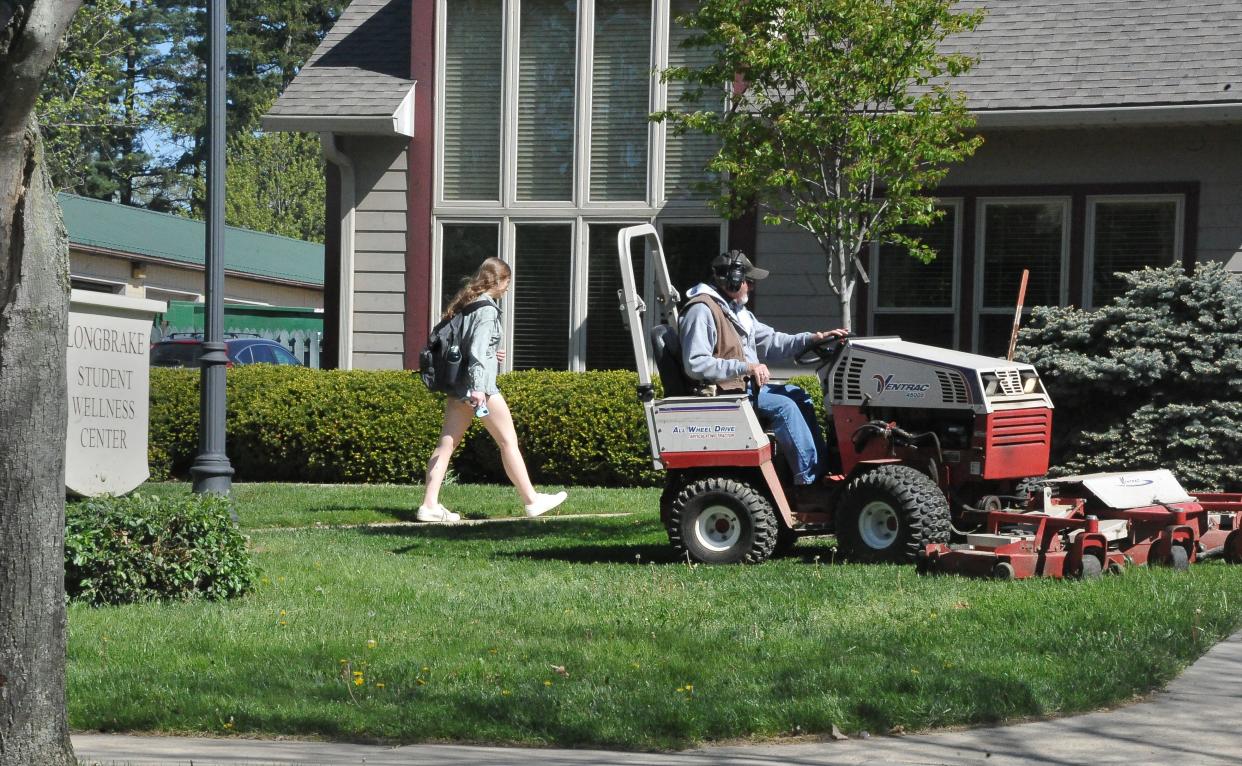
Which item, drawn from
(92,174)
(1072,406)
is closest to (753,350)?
(1072,406)

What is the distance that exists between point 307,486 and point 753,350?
20.2 ft

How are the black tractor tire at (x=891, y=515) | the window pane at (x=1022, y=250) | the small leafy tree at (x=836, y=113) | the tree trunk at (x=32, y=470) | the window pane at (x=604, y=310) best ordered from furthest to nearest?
the window pane at (x=604, y=310) < the window pane at (x=1022, y=250) < the small leafy tree at (x=836, y=113) < the black tractor tire at (x=891, y=515) < the tree trunk at (x=32, y=470)

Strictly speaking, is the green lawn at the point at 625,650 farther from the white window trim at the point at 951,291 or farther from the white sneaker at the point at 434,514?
the white window trim at the point at 951,291

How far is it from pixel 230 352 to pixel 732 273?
19246mm

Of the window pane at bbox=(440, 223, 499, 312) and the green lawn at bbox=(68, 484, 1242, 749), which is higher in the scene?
the window pane at bbox=(440, 223, 499, 312)

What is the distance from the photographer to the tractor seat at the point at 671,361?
9.06 meters

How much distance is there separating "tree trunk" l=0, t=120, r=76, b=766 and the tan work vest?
4853mm

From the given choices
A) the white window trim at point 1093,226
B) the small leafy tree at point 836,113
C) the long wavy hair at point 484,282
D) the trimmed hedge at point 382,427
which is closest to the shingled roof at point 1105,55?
the white window trim at point 1093,226

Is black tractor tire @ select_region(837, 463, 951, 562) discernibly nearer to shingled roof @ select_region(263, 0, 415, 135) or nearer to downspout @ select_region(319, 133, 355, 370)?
shingled roof @ select_region(263, 0, 415, 135)

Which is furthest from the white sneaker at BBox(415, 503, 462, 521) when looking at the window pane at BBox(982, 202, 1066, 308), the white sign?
the window pane at BBox(982, 202, 1066, 308)

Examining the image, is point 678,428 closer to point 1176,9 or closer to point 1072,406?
point 1072,406

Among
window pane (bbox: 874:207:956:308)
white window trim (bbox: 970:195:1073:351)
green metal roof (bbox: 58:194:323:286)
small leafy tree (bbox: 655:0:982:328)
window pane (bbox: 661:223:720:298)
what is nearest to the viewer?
small leafy tree (bbox: 655:0:982:328)

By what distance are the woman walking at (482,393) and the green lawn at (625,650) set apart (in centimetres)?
201

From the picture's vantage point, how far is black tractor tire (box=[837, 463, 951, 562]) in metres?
8.32
